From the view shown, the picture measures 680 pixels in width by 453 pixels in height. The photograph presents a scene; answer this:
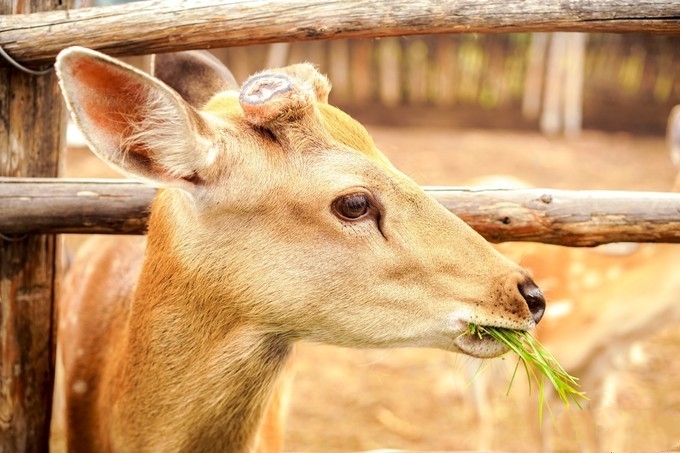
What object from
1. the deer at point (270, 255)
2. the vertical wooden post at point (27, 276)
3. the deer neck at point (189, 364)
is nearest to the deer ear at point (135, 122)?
the deer at point (270, 255)

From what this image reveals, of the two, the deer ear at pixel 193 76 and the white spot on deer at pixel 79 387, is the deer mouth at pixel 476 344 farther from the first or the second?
the white spot on deer at pixel 79 387

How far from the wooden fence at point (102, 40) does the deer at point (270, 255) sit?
7.9 inches

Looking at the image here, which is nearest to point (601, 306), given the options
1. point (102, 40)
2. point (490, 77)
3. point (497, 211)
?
point (497, 211)

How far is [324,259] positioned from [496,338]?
1.70ft

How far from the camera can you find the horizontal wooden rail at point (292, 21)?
2.41 metres

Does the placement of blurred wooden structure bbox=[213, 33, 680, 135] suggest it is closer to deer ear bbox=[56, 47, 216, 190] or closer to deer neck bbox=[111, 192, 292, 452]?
deer neck bbox=[111, 192, 292, 452]

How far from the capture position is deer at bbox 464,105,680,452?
16.5 ft

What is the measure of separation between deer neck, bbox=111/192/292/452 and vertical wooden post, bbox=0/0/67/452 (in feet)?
1.58

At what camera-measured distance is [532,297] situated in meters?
2.36

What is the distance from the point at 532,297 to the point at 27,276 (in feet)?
5.37

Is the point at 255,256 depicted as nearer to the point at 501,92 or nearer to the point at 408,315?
the point at 408,315

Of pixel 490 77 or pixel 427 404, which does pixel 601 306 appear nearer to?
pixel 427 404

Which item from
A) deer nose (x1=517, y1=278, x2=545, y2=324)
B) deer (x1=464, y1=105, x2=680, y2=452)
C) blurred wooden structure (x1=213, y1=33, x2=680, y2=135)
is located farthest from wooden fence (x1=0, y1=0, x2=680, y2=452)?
blurred wooden structure (x1=213, y1=33, x2=680, y2=135)

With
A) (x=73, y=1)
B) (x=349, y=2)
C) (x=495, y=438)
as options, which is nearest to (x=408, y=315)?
(x=349, y=2)
